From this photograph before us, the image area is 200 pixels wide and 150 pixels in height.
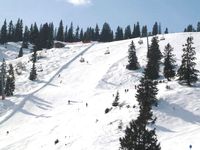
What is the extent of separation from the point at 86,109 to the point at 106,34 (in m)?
112

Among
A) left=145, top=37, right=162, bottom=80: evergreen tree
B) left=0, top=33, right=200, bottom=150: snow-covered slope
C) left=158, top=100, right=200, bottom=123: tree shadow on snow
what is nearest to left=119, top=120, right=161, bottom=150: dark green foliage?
left=0, top=33, right=200, bottom=150: snow-covered slope

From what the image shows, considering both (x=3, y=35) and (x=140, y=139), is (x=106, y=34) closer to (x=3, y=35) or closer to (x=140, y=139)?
(x=3, y=35)

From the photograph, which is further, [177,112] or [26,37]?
[26,37]

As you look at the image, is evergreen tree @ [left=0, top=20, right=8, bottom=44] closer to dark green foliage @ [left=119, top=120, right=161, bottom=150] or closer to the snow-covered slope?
the snow-covered slope

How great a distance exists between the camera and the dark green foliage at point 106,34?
518 feet

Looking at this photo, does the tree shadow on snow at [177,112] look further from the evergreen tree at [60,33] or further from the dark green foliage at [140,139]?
the evergreen tree at [60,33]

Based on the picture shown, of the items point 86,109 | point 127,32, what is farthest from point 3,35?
point 86,109

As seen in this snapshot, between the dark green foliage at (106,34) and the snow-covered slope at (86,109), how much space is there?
68.3 meters

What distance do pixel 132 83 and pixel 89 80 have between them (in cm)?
840

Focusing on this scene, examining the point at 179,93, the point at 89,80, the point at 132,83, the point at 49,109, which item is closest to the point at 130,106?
the point at 179,93

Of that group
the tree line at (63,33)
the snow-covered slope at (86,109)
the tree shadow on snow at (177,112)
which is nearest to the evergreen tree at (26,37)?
the tree line at (63,33)

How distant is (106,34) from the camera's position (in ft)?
523

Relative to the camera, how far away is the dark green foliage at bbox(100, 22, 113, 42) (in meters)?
158

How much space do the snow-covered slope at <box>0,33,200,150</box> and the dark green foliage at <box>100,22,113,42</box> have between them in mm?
68312
